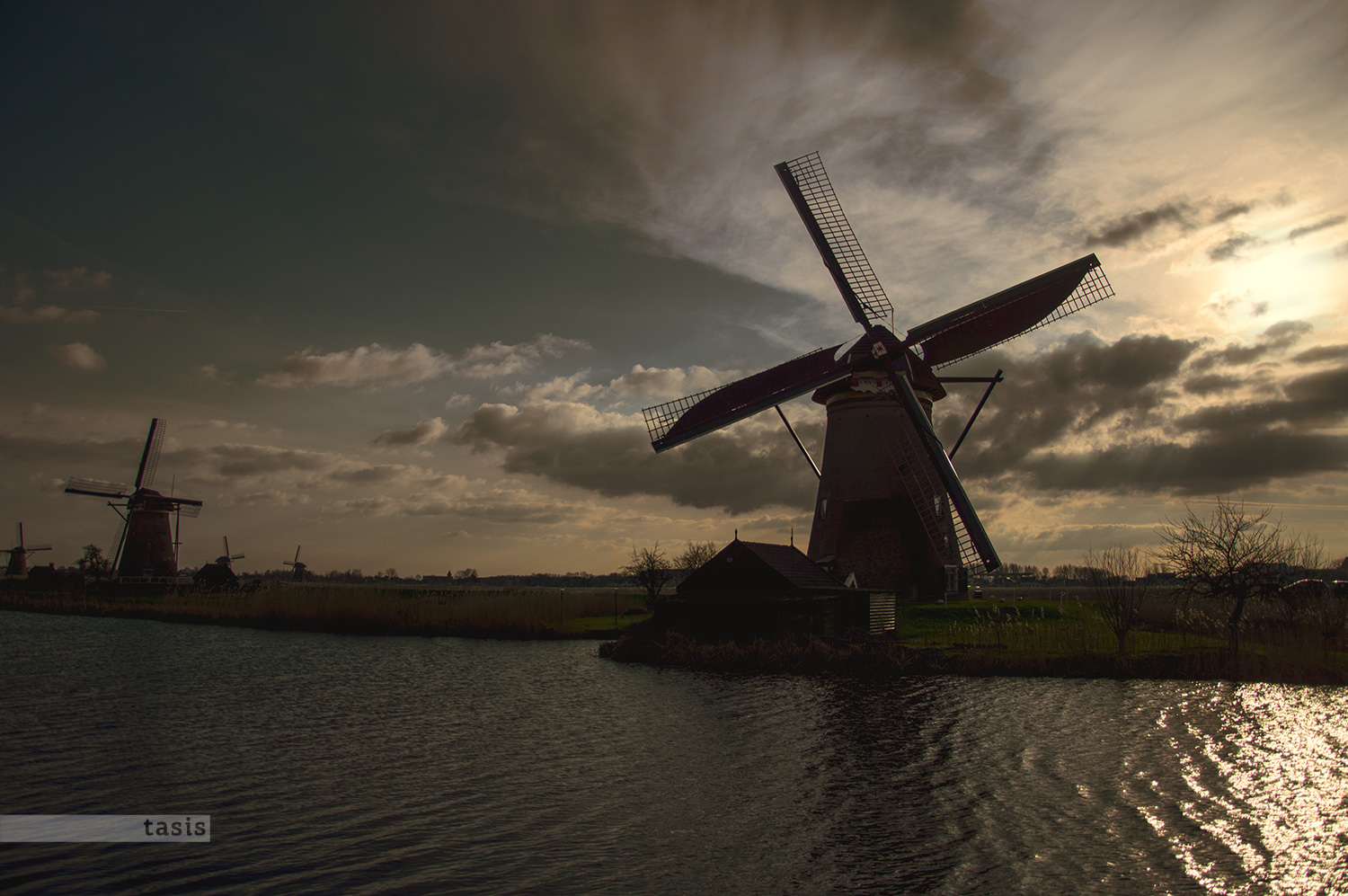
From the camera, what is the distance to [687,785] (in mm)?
10516

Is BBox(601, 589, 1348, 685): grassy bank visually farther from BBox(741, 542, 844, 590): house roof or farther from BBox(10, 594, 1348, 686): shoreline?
BBox(741, 542, 844, 590): house roof

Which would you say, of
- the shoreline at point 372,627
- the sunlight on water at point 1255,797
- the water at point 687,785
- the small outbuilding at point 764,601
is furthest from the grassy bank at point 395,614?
the sunlight on water at point 1255,797

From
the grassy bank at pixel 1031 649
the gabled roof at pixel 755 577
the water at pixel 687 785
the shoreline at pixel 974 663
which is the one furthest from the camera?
the gabled roof at pixel 755 577

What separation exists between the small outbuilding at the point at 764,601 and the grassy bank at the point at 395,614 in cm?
697

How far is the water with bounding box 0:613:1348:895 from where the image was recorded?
7.54 metres

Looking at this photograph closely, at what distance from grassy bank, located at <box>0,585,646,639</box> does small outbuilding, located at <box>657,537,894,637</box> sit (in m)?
6.97

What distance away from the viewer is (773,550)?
87.9 ft

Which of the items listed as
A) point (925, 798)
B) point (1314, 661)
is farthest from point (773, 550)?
point (925, 798)

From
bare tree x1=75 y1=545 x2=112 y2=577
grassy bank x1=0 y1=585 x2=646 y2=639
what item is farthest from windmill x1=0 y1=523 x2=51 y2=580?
grassy bank x1=0 y1=585 x2=646 y2=639

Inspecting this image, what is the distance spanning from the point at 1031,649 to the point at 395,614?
25.4 metres

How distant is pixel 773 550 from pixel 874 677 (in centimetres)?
722

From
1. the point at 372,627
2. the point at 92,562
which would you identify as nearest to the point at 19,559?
the point at 92,562

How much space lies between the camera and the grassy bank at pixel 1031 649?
2000 centimetres

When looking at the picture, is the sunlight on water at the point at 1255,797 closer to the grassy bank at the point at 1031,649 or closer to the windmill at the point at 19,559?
the grassy bank at the point at 1031,649
